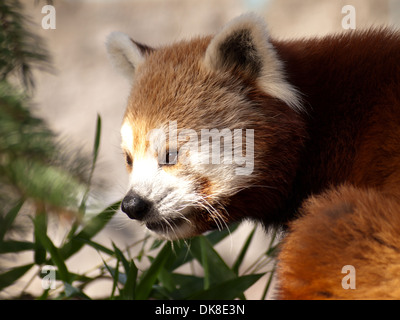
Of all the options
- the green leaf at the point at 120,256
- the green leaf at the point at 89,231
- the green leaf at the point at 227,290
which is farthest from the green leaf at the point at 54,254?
the green leaf at the point at 227,290

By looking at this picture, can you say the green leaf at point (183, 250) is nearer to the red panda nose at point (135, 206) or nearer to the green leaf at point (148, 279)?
the green leaf at point (148, 279)

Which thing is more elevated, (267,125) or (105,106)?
(105,106)

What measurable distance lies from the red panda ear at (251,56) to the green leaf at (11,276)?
952 mm

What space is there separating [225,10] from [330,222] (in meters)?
2.69

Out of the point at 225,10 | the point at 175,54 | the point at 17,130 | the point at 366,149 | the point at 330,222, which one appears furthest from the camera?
the point at 225,10

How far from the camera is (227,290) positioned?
1581 millimetres

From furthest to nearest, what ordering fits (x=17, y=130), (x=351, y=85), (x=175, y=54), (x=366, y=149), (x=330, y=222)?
(x=175, y=54) → (x=351, y=85) → (x=366, y=149) → (x=330, y=222) → (x=17, y=130)

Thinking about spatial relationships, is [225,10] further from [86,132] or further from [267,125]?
[267,125]

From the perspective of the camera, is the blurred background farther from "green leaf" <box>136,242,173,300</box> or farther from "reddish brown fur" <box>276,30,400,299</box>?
"reddish brown fur" <box>276,30,400,299</box>

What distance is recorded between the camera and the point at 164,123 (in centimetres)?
152

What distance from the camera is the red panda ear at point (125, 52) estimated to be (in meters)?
1.87

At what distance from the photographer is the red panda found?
4.75ft

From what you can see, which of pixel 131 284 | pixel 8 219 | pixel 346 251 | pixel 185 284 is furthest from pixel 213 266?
pixel 8 219

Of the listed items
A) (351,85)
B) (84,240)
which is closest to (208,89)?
(351,85)
